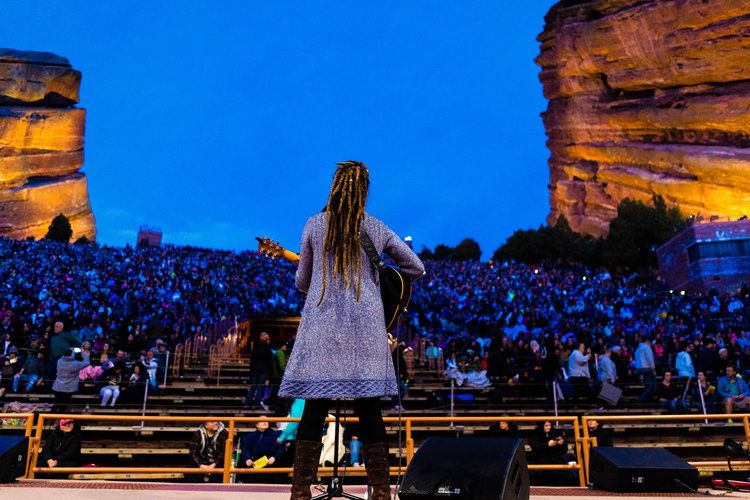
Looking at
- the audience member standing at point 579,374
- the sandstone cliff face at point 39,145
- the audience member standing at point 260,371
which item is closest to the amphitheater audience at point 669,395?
the audience member standing at point 579,374

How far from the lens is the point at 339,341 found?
3.69 m

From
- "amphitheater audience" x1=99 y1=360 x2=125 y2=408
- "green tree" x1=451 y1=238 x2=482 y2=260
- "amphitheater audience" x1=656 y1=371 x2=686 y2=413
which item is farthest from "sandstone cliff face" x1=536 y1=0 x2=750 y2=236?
"amphitheater audience" x1=99 y1=360 x2=125 y2=408

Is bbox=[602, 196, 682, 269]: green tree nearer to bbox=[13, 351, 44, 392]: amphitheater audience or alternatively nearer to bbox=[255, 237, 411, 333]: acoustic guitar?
bbox=[13, 351, 44, 392]: amphitheater audience

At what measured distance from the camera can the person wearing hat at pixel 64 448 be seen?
8.20 meters

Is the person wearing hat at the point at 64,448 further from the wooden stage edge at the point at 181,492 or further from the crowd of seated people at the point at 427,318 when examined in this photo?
the crowd of seated people at the point at 427,318

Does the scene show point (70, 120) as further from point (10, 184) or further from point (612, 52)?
point (612, 52)

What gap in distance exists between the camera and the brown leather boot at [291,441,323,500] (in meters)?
3.59

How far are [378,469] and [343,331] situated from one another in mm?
766

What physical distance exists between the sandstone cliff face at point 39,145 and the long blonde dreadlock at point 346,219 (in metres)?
88.7

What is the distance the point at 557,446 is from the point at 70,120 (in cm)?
9566

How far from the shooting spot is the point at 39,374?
14.6 meters

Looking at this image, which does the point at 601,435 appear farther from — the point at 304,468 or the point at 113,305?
the point at 113,305

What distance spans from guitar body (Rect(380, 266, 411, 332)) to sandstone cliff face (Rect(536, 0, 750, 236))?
228ft

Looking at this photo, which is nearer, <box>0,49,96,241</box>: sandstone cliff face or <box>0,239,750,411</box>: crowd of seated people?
<box>0,239,750,411</box>: crowd of seated people
